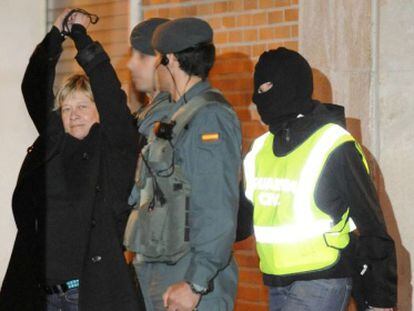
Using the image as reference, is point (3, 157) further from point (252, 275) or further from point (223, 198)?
point (223, 198)

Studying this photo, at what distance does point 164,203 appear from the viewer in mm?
4520

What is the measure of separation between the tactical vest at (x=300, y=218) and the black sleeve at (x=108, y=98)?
2.30 feet

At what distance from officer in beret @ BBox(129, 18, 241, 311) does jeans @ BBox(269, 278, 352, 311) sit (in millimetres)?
297

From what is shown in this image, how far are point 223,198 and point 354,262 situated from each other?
64 centimetres

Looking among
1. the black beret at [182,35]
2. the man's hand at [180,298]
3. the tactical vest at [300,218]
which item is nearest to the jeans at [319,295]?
the tactical vest at [300,218]

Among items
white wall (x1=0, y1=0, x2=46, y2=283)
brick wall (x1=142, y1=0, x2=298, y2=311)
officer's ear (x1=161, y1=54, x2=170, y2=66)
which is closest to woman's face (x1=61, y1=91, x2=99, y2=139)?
officer's ear (x1=161, y1=54, x2=170, y2=66)

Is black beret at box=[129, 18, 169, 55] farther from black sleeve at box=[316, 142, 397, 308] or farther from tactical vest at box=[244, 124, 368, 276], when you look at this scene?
black sleeve at box=[316, 142, 397, 308]

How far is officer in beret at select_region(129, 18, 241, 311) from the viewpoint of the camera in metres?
4.42

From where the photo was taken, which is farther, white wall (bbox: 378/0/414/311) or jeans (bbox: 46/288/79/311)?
white wall (bbox: 378/0/414/311)

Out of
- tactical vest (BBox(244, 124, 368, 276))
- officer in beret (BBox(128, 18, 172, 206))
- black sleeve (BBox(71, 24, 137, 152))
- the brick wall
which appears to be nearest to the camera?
→ tactical vest (BBox(244, 124, 368, 276))

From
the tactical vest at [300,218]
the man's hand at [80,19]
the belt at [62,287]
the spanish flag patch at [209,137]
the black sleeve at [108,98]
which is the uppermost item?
the man's hand at [80,19]

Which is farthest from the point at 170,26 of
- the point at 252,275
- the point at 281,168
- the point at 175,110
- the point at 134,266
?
the point at 252,275

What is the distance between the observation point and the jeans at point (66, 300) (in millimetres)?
4996

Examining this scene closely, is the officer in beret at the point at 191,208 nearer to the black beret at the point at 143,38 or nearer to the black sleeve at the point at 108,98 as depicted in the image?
the black sleeve at the point at 108,98
